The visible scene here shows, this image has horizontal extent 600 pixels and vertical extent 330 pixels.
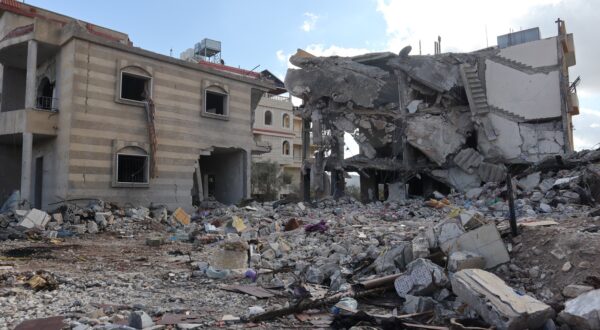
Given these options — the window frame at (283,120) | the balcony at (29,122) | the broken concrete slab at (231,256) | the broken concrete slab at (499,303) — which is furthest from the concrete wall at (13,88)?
the window frame at (283,120)

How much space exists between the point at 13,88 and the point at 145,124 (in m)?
5.62

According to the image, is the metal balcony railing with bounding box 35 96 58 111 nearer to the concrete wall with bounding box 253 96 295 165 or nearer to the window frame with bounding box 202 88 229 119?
the window frame with bounding box 202 88 229 119

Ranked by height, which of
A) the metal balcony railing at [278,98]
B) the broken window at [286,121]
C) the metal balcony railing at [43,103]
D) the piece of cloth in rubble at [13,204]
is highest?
the metal balcony railing at [278,98]

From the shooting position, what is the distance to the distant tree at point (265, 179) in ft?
101

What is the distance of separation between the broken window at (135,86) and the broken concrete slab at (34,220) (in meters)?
4.83

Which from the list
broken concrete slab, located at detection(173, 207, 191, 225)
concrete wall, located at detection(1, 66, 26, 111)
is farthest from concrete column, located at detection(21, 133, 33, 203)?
broken concrete slab, located at detection(173, 207, 191, 225)

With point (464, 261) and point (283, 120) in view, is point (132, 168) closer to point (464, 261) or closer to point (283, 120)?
point (464, 261)

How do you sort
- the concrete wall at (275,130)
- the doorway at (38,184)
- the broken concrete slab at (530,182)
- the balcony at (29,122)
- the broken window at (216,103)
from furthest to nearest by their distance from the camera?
the concrete wall at (275,130) < the broken window at (216,103) < the doorway at (38,184) < the broken concrete slab at (530,182) < the balcony at (29,122)

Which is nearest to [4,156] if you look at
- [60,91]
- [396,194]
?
[60,91]

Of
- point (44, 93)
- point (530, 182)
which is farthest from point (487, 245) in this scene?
point (44, 93)

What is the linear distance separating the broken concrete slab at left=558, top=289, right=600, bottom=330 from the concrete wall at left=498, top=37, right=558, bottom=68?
1513cm

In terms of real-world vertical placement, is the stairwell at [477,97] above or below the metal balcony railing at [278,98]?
below

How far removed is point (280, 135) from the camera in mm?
33781

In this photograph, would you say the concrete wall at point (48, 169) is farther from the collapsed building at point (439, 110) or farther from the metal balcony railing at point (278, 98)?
the metal balcony railing at point (278, 98)
